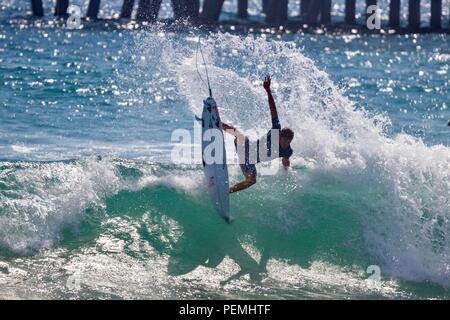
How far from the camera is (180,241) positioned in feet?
40.4

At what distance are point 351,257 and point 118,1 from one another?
51.6 metres

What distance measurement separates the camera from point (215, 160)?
12211 millimetres

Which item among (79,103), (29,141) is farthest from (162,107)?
(29,141)

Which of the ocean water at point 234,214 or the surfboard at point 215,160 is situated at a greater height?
the surfboard at point 215,160

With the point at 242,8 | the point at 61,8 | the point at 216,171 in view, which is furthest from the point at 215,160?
the point at 242,8

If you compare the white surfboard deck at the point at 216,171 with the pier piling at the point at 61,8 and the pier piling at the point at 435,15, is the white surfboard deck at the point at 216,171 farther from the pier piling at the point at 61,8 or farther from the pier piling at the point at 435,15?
the pier piling at the point at 435,15

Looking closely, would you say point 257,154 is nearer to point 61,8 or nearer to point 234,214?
point 234,214

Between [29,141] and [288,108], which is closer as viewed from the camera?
[288,108]

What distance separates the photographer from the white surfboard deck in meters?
12.2

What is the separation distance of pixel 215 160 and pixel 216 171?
5.4 inches

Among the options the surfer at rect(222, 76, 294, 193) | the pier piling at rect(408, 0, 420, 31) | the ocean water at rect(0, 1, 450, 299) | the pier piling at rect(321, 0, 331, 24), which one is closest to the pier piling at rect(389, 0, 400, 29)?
the pier piling at rect(408, 0, 420, 31)

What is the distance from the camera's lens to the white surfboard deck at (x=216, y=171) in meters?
12.2

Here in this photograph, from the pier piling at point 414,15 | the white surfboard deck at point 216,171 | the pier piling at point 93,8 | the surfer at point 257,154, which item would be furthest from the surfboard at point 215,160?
the pier piling at point 414,15
